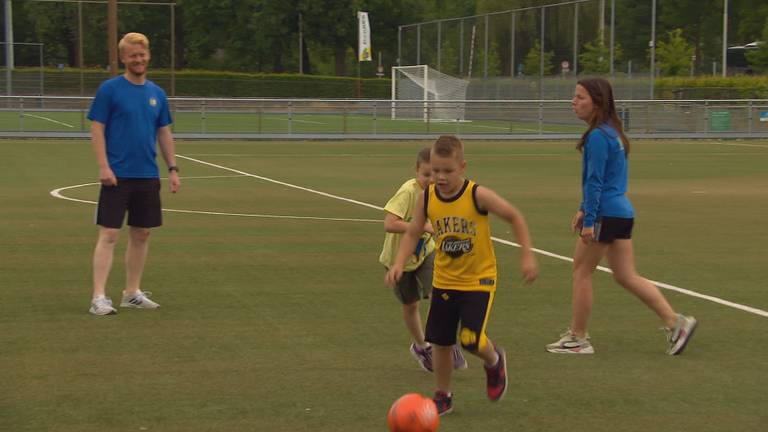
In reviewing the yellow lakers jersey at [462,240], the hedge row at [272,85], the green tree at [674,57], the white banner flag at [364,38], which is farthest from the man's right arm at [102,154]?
the green tree at [674,57]

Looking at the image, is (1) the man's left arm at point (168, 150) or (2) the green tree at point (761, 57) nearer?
(1) the man's left arm at point (168, 150)

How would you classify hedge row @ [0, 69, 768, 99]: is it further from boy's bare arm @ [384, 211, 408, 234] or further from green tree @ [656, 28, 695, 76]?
boy's bare arm @ [384, 211, 408, 234]

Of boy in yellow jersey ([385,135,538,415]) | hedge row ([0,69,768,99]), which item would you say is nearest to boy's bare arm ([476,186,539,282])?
boy in yellow jersey ([385,135,538,415])

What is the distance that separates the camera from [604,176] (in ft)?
25.6

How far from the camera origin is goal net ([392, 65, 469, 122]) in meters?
47.2

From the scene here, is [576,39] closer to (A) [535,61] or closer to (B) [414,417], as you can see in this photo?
(A) [535,61]

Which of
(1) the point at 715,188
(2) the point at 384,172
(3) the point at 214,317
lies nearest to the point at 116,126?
(3) the point at 214,317

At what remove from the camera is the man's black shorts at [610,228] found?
7.87 metres

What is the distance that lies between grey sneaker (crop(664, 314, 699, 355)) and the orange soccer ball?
9.73 ft

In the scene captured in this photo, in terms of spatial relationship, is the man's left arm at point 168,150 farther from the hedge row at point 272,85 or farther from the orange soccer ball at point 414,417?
the hedge row at point 272,85

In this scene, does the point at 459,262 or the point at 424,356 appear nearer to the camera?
the point at 459,262

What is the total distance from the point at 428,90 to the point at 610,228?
47.1 m

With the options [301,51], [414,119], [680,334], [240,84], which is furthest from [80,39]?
[680,334]

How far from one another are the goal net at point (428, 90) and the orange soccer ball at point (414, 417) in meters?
41.4
